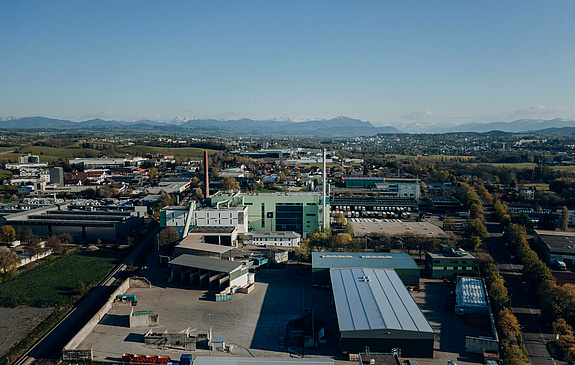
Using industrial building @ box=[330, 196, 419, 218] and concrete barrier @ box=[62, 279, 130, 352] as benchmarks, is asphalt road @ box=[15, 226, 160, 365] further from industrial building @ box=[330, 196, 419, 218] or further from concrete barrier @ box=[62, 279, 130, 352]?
industrial building @ box=[330, 196, 419, 218]

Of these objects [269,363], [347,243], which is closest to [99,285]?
[269,363]

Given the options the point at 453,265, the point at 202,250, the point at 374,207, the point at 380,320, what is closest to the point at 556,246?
the point at 453,265

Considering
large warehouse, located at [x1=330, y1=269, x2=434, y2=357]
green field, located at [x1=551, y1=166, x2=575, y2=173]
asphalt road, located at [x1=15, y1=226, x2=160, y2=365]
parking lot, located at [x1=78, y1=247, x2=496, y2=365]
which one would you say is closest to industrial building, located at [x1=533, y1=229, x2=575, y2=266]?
parking lot, located at [x1=78, y1=247, x2=496, y2=365]

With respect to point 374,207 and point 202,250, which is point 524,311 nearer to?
point 202,250

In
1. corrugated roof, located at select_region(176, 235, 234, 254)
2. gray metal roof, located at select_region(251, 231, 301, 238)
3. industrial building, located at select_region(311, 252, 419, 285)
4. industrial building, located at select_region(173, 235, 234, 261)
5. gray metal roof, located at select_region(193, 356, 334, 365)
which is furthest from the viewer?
gray metal roof, located at select_region(251, 231, 301, 238)

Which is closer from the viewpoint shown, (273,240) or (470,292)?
(470,292)
